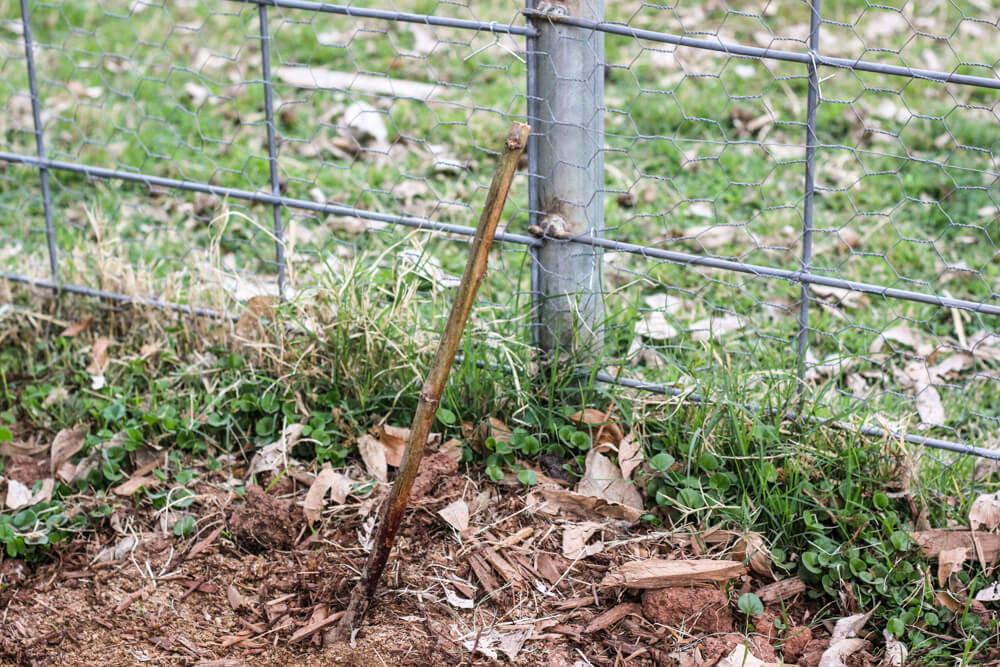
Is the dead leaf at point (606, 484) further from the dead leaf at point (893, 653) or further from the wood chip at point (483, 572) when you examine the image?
the dead leaf at point (893, 653)

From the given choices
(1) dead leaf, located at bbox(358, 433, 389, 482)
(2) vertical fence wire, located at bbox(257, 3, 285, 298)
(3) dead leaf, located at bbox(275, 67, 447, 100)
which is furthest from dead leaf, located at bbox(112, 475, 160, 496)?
(3) dead leaf, located at bbox(275, 67, 447, 100)

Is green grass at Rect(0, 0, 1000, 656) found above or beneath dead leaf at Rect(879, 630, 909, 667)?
above

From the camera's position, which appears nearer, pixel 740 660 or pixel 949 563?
pixel 740 660

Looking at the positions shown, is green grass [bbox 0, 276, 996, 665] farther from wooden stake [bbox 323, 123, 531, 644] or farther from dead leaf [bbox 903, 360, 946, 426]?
wooden stake [bbox 323, 123, 531, 644]

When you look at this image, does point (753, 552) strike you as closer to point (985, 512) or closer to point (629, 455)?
point (629, 455)

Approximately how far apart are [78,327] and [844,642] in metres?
2.56

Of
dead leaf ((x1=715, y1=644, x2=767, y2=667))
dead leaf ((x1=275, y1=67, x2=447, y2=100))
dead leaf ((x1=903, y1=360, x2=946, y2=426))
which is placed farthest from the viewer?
dead leaf ((x1=275, y1=67, x2=447, y2=100))

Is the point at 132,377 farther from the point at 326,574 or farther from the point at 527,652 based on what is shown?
the point at 527,652

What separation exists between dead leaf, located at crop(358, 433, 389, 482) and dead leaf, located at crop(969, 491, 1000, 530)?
1.49 meters

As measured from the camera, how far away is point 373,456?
115 inches

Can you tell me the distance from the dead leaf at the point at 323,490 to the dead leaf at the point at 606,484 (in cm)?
62

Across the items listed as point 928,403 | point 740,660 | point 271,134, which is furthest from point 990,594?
point 271,134

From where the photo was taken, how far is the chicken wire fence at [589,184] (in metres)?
2.85

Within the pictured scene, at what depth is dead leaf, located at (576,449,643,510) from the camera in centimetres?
279
